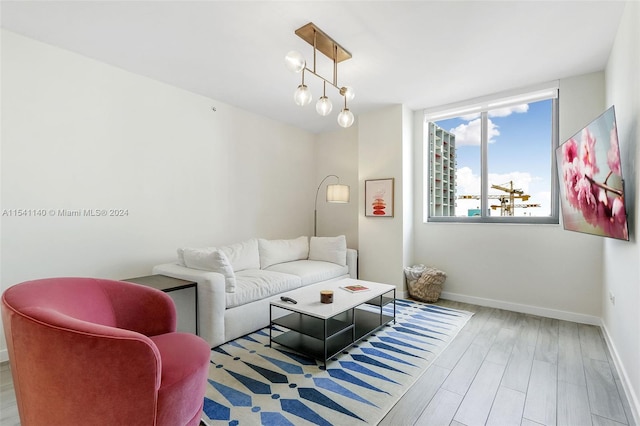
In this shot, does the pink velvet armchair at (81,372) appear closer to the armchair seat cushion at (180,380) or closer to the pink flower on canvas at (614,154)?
the armchair seat cushion at (180,380)

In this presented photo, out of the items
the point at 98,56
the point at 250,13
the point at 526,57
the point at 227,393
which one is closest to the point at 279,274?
the point at 227,393

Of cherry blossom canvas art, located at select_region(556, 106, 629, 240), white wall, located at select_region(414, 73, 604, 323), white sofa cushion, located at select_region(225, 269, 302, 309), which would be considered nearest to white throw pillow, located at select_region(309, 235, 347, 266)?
white sofa cushion, located at select_region(225, 269, 302, 309)

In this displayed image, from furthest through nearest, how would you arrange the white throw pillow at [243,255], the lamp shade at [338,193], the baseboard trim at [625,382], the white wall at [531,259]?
1. the lamp shade at [338,193]
2. the white throw pillow at [243,255]
3. the white wall at [531,259]
4. the baseboard trim at [625,382]

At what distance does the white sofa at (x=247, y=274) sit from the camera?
257cm

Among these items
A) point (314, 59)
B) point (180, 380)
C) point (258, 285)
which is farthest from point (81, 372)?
point (314, 59)

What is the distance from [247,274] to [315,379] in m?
1.54

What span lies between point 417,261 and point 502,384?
7.63ft

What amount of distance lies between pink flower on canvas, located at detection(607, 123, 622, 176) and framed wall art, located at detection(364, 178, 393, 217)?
2.41 metres

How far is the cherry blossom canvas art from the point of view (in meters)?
1.82

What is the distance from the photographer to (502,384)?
2051mm

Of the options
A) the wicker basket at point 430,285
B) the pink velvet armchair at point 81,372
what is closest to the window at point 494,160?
the wicker basket at point 430,285

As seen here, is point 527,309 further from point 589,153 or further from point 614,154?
point 614,154

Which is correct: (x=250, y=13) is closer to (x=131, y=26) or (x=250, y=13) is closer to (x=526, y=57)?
(x=131, y=26)

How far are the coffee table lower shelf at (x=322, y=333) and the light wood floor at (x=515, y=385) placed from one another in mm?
625
